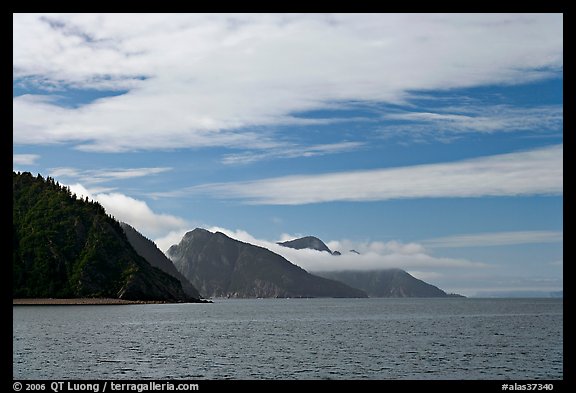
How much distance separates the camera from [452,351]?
105m

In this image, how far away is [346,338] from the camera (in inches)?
5162

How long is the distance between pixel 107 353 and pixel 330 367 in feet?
130

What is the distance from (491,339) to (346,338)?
31609 mm
